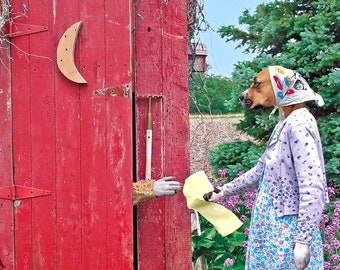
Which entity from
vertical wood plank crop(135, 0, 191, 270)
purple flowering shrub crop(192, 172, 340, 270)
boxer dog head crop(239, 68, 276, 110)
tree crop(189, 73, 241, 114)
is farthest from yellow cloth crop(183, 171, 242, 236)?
tree crop(189, 73, 241, 114)

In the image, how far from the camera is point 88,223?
123 inches

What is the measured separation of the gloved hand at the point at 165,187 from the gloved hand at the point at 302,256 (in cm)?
94

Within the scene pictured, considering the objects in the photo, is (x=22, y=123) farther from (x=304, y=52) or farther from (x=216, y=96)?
(x=216, y=96)

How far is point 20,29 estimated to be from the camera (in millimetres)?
3084

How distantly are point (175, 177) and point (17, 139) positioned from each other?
3.09 ft

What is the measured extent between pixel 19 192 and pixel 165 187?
0.83 meters

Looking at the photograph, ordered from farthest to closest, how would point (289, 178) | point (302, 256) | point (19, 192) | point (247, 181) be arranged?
point (19, 192) < point (247, 181) < point (289, 178) < point (302, 256)

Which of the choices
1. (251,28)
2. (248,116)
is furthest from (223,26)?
(248,116)

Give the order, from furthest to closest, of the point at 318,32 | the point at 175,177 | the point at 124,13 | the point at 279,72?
the point at 318,32 < the point at 175,177 < the point at 124,13 < the point at 279,72

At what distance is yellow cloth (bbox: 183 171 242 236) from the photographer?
2957mm

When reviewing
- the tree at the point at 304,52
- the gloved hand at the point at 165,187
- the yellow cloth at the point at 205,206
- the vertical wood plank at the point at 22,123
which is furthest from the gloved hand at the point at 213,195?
A: the tree at the point at 304,52

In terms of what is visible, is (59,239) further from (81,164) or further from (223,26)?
(223,26)

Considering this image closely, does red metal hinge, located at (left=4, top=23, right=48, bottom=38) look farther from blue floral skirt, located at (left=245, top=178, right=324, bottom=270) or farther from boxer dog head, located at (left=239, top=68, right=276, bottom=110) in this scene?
blue floral skirt, located at (left=245, top=178, right=324, bottom=270)

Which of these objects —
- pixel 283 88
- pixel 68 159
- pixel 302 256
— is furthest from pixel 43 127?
pixel 302 256
